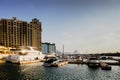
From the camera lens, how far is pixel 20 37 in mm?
197625

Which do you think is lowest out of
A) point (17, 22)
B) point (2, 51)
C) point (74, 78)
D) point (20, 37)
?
point (74, 78)

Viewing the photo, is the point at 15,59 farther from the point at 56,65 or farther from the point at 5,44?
the point at 5,44

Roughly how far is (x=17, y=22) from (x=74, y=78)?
143m

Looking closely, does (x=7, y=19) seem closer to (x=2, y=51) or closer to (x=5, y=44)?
(x=5, y=44)

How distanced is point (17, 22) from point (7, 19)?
10989 millimetres

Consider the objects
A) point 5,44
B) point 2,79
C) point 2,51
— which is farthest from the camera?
point 5,44

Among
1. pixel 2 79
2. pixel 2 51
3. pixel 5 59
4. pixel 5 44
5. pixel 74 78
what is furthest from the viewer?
pixel 5 44

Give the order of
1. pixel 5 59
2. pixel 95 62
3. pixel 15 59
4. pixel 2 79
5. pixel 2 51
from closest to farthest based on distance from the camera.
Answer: pixel 2 79 < pixel 95 62 < pixel 15 59 < pixel 5 59 < pixel 2 51

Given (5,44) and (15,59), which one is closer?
(15,59)

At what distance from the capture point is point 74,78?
64750 millimetres

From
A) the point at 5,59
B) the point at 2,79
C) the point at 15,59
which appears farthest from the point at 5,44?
the point at 2,79

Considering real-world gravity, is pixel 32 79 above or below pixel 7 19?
below

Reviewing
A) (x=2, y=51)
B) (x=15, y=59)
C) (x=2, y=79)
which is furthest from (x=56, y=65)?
(x=2, y=51)

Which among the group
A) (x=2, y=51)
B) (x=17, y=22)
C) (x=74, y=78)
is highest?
(x=17, y=22)
